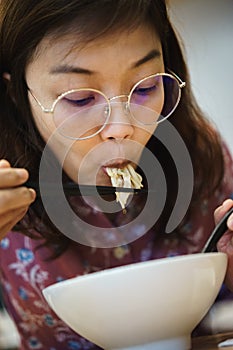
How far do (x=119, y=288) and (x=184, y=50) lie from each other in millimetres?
556

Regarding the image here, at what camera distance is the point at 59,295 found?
0.59 m

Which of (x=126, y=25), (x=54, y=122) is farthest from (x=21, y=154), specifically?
(x=126, y=25)

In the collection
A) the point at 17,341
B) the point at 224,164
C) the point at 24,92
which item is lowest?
the point at 17,341

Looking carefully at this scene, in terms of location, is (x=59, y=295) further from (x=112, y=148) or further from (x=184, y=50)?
(x=184, y=50)

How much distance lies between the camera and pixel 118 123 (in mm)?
875

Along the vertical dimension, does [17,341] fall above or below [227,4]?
below

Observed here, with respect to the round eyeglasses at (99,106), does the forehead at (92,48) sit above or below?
above

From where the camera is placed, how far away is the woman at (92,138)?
855mm

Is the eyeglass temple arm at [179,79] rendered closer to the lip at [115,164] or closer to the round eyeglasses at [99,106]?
the round eyeglasses at [99,106]

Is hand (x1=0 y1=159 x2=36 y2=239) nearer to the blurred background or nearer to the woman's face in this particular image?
the woman's face

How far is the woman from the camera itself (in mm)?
Answer: 855

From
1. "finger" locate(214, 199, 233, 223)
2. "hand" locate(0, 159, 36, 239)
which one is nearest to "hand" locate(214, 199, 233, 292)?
"finger" locate(214, 199, 233, 223)

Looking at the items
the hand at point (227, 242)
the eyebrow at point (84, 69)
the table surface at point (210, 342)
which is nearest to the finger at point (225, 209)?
the hand at point (227, 242)

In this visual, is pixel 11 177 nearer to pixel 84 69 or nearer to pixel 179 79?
pixel 84 69
